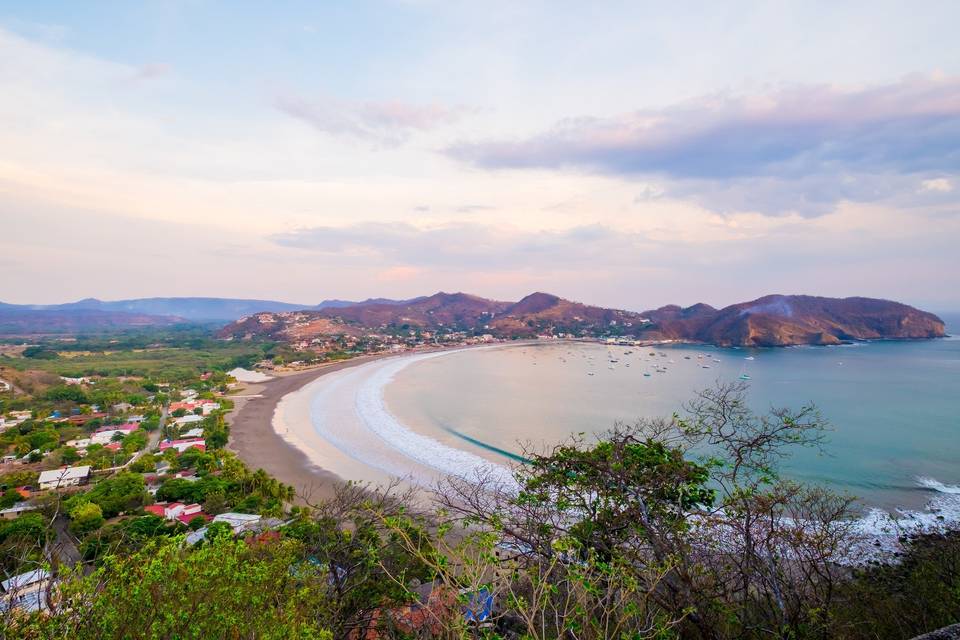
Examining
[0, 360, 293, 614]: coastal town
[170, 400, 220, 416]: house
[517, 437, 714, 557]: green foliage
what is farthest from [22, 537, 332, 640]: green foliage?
[170, 400, 220, 416]: house

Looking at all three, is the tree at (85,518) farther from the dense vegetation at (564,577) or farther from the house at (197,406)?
the house at (197,406)

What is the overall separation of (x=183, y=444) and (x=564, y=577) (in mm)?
22764

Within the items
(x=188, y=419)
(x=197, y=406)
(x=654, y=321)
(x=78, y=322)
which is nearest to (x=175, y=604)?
(x=188, y=419)

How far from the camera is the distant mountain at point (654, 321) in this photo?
72.4 m

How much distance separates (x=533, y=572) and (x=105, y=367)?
61.4m

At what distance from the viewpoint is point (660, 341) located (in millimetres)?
81062

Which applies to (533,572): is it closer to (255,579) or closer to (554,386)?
(255,579)

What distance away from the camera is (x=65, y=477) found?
17.4m

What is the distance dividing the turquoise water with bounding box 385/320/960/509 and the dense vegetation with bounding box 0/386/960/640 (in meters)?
7.12

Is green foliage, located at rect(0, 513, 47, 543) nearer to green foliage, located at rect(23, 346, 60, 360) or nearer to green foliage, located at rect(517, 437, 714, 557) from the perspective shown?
green foliage, located at rect(517, 437, 714, 557)

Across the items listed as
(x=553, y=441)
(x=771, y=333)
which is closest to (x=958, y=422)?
(x=553, y=441)

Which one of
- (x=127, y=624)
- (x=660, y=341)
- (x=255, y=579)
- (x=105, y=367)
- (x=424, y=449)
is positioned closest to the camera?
(x=127, y=624)

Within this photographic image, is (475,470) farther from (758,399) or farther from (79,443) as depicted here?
(758,399)

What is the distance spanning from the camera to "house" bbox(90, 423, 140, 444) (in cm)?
2247
